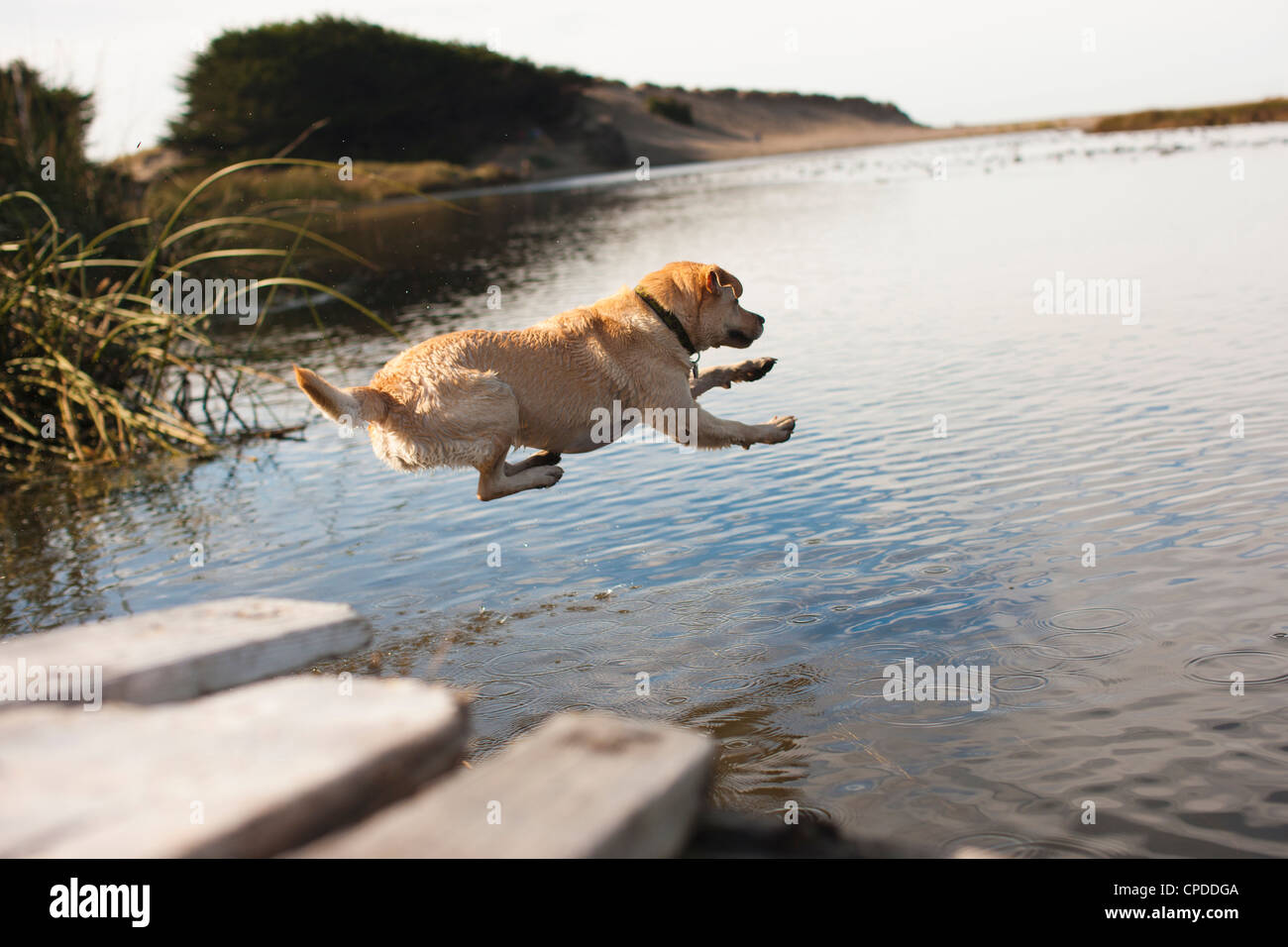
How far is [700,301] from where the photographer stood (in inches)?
262

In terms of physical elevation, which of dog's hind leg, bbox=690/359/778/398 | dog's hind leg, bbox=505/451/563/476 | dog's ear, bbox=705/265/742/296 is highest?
dog's ear, bbox=705/265/742/296

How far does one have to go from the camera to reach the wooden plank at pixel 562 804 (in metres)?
1.82

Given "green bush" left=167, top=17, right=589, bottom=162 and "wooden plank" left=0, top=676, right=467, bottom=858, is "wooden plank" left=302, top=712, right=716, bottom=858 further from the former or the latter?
"green bush" left=167, top=17, right=589, bottom=162

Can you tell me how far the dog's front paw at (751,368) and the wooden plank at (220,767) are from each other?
514 cm

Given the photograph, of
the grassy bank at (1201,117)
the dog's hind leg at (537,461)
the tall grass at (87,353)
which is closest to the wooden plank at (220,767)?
the dog's hind leg at (537,461)

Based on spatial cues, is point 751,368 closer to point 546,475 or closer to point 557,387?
point 557,387

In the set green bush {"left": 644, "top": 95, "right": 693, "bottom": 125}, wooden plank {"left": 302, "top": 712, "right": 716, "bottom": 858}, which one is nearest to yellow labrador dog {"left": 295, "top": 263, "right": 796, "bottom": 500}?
wooden plank {"left": 302, "top": 712, "right": 716, "bottom": 858}

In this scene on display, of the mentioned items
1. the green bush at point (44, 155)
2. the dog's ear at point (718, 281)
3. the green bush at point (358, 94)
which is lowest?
the dog's ear at point (718, 281)

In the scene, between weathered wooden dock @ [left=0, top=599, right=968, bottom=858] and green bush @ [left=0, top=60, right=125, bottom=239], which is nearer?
weathered wooden dock @ [left=0, top=599, right=968, bottom=858]

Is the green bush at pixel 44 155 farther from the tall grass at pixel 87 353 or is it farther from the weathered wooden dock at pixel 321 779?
the weathered wooden dock at pixel 321 779

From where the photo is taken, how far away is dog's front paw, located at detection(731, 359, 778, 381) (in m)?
7.13

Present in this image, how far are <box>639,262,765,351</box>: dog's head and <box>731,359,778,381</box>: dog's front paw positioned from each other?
1.19 feet

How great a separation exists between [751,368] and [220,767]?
5.56 metres

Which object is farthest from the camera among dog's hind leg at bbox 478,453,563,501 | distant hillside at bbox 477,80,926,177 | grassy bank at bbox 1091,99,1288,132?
distant hillside at bbox 477,80,926,177
